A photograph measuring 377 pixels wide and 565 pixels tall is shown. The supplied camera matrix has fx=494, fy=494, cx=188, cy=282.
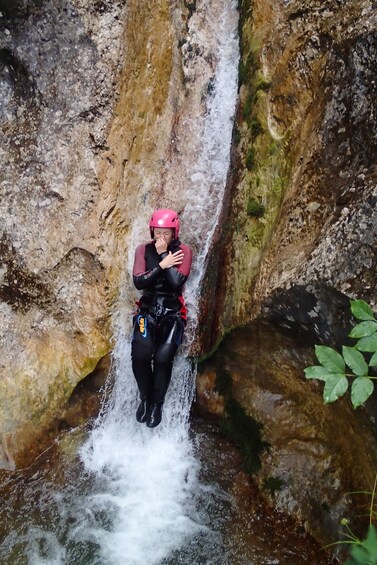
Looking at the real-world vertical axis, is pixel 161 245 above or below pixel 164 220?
below

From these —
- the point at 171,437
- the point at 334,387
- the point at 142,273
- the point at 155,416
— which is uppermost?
the point at 142,273

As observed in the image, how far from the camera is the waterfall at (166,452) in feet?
15.8

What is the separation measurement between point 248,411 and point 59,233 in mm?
3154

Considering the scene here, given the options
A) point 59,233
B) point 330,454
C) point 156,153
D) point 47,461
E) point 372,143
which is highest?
point 156,153

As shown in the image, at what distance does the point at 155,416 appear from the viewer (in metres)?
5.76

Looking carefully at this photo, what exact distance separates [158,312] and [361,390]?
12.2ft

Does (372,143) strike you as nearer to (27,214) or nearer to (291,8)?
(291,8)

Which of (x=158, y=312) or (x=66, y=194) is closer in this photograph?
(x=158, y=312)

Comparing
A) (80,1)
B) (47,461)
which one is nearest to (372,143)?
(80,1)

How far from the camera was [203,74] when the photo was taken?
22.3ft

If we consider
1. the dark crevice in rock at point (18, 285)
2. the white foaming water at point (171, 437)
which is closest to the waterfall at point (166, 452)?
the white foaming water at point (171, 437)

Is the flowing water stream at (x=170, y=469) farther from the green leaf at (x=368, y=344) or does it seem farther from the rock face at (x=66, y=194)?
the green leaf at (x=368, y=344)

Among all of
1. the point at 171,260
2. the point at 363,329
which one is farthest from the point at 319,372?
the point at 171,260

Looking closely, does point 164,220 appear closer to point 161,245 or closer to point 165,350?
point 161,245
